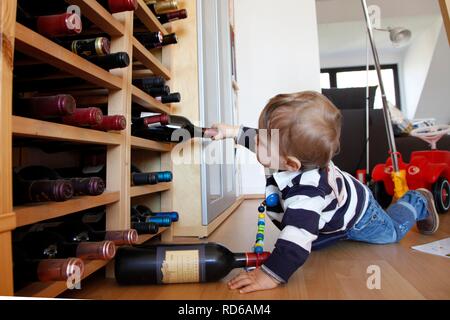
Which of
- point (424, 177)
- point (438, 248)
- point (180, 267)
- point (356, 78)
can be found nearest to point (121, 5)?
point (180, 267)

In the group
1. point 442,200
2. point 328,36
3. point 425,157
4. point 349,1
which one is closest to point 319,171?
point 442,200

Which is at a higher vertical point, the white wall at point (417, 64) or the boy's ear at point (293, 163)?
the white wall at point (417, 64)

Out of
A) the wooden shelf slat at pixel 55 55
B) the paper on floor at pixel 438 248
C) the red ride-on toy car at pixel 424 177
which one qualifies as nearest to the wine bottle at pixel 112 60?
the wooden shelf slat at pixel 55 55

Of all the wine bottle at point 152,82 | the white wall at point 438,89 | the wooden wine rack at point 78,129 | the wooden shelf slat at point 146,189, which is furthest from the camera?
the white wall at point 438,89

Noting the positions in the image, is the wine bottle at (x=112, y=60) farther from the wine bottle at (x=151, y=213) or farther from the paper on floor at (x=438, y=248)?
the paper on floor at (x=438, y=248)

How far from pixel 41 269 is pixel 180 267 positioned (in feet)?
0.72

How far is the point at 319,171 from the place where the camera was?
691 mm

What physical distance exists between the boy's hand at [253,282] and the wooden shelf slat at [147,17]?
61cm

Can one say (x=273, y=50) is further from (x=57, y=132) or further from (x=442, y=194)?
(x=57, y=132)

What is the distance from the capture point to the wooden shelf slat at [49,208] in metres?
0.40

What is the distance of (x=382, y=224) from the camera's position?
2.80ft

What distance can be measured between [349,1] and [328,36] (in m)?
1.07

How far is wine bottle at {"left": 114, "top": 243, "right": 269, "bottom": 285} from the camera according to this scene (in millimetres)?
567

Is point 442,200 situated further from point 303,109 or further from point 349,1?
point 349,1
